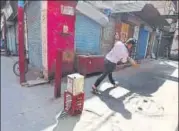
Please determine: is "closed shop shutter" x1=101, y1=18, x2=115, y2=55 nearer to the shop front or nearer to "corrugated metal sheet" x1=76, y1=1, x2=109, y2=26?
"corrugated metal sheet" x1=76, y1=1, x2=109, y2=26

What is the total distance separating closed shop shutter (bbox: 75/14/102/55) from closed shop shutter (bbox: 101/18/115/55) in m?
0.44

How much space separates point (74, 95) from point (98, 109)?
2.90ft

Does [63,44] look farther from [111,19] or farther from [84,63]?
[111,19]

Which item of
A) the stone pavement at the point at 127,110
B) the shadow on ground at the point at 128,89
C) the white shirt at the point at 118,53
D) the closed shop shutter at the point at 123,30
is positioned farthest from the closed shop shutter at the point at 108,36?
the white shirt at the point at 118,53

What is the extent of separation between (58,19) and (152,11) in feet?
18.7

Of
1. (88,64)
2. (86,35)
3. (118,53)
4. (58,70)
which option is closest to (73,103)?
(58,70)

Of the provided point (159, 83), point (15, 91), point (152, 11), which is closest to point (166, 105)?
point (159, 83)

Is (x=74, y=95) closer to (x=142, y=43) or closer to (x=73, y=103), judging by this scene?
(x=73, y=103)

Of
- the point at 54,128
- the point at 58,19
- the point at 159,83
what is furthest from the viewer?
the point at 159,83

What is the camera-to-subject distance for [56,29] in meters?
5.84

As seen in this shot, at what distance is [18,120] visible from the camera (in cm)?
340

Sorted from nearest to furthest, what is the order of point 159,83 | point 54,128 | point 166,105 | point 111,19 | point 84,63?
point 54,128 < point 166,105 < point 84,63 < point 159,83 < point 111,19

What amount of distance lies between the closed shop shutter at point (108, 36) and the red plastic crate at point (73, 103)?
519 centimetres

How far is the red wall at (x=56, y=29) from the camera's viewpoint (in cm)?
564
